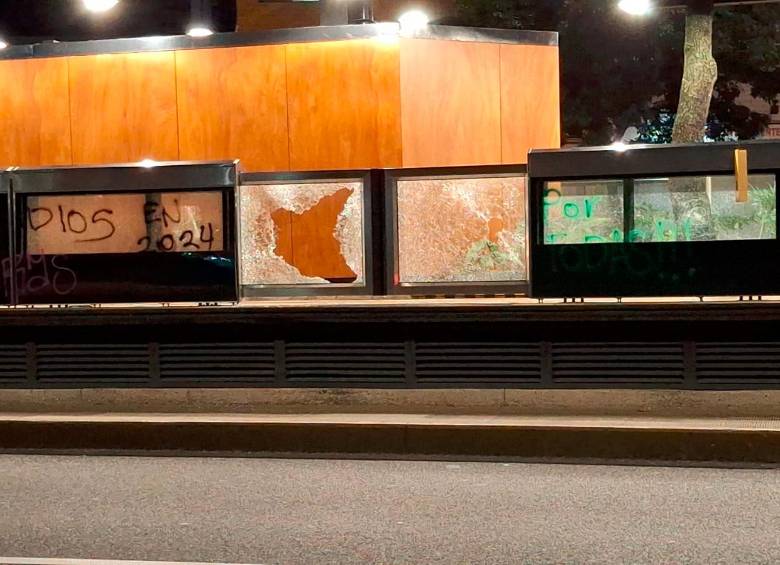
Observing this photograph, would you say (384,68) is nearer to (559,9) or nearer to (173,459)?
(173,459)

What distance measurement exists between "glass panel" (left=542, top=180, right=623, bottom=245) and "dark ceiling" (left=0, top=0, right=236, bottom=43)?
69.3ft

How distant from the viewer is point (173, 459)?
852cm

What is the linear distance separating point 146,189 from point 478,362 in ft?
10.7

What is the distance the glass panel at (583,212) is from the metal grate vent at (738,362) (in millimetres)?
1171

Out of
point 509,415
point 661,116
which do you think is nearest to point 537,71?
point 509,415

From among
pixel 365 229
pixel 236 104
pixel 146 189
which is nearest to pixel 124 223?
pixel 146 189

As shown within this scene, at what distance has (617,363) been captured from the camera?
8859 mm

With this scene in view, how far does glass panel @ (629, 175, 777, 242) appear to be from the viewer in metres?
8.61

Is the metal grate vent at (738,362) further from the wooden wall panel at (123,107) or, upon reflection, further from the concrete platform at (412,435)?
the wooden wall panel at (123,107)

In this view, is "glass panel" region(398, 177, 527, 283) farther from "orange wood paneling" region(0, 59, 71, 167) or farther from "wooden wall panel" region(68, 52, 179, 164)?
"orange wood paneling" region(0, 59, 71, 167)

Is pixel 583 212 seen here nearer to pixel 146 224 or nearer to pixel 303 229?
pixel 303 229

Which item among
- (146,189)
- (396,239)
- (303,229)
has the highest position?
(146,189)

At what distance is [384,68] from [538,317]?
4802 millimetres

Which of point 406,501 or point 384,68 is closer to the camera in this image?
point 406,501
